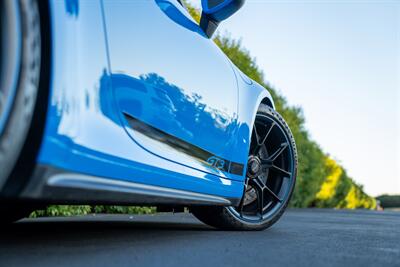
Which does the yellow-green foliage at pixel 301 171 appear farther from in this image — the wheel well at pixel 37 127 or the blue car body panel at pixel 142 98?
the wheel well at pixel 37 127

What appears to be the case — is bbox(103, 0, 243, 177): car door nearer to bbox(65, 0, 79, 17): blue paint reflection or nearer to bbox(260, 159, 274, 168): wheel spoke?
bbox(65, 0, 79, 17): blue paint reflection

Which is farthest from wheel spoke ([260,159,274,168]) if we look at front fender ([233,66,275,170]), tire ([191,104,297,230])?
front fender ([233,66,275,170])

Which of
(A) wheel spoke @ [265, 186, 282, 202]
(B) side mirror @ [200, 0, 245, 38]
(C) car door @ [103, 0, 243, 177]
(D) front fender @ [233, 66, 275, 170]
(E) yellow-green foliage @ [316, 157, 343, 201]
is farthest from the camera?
(E) yellow-green foliage @ [316, 157, 343, 201]

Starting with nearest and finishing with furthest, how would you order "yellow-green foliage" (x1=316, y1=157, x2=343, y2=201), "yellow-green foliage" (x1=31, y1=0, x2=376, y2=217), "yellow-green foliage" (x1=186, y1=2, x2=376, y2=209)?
1. "yellow-green foliage" (x1=31, y1=0, x2=376, y2=217)
2. "yellow-green foliage" (x1=186, y1=2, x2=376, y2=209)
3. "yellow-green foliage" (x1=316, y1=157, x2=343, y2=201)

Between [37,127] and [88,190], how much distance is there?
307mm

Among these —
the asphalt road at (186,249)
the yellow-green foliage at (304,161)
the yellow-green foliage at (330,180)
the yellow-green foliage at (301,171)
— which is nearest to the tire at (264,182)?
the asphalt road at (186,249)

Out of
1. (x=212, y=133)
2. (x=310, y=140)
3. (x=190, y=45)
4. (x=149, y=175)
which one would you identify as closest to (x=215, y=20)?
(x=190, y=45)

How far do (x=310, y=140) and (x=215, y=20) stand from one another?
15.4 metres

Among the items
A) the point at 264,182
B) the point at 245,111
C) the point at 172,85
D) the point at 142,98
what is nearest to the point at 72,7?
the point at 142,98

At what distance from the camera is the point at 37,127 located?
4.54ft

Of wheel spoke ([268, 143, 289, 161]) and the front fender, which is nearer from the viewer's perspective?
the front fender

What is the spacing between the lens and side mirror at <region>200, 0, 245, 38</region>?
2.48 meters

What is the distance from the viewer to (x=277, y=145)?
337 cm

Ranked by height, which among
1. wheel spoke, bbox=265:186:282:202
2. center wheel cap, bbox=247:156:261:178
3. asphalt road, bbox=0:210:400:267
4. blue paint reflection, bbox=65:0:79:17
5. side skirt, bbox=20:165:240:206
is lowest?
asphalt road, bbox=0:210:400:267
